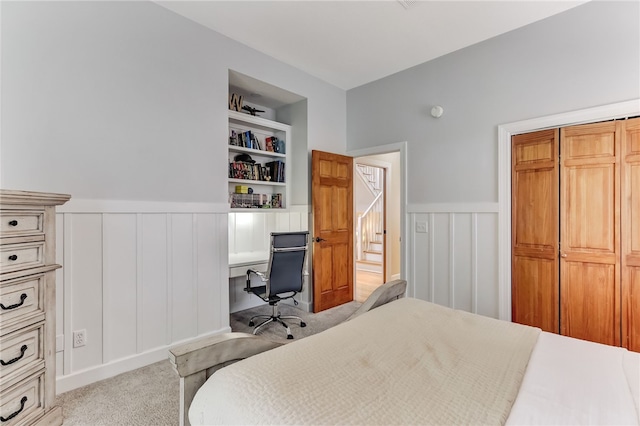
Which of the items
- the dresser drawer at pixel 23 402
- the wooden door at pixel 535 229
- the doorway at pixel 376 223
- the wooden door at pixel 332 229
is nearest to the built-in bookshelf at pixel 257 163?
the wooden door at pixel 332 229

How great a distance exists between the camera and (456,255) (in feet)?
10.7

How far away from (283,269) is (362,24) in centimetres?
241

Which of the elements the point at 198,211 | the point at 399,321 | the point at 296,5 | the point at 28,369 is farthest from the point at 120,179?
the point at 399,321

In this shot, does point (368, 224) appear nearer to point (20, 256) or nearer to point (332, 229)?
point (332, 229)

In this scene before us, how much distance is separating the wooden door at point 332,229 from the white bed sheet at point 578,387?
269cm

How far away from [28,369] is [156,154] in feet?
5.30

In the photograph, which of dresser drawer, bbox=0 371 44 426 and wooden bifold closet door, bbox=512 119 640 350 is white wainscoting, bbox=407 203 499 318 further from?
dresser drawer, bbox=0 371 44 426

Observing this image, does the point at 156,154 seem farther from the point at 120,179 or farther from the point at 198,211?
the point at 198,211

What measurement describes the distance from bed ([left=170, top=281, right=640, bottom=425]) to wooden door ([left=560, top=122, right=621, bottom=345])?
1.55 meters

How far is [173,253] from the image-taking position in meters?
2.61

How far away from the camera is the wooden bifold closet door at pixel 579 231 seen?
2314 millimetres

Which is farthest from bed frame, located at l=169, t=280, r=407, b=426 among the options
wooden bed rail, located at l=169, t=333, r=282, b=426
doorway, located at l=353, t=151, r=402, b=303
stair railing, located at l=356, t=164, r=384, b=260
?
stair railing, located at l=356, t=164, r=384, b=260

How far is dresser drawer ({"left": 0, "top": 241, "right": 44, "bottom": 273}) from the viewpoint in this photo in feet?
4.80

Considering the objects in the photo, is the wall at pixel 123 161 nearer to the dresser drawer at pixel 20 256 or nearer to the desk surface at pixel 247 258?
the desk surface at pixel 247 258
